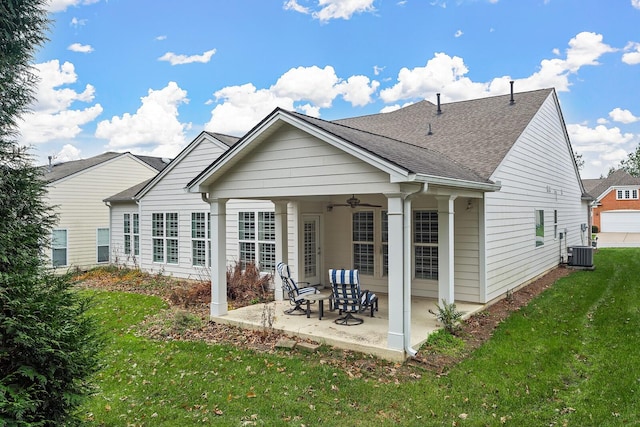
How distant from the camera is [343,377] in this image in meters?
5.82

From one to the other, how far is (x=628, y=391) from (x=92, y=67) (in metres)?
18.2

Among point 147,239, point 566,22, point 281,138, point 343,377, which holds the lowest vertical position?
point 343,377

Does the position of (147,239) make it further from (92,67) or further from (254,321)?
(254,321)

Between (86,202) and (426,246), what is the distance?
15.5 m

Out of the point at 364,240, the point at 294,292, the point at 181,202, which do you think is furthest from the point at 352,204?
the point at 181,202

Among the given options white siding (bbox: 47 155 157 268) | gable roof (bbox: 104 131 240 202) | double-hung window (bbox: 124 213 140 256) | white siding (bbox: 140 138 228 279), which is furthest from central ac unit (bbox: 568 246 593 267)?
white siding (bbox: 47 155 157 268)

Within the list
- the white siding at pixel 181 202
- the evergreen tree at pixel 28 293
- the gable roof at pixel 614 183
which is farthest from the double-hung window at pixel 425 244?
the gable roof at pixel 614 183

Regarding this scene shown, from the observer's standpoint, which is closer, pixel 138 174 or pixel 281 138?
pixel 281 138

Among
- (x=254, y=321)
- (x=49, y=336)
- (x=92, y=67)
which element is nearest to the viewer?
(x=49, y=336)

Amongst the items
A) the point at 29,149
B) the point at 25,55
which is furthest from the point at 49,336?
the point at 25,55

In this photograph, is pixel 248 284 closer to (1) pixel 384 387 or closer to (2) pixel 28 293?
(1) pixel 384 387

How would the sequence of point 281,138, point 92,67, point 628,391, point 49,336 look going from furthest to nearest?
point 92,67 → point 281,138 → point 628,391 → point 49,336

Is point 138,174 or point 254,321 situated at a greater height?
point 138,174

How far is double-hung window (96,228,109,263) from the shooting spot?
18531 millimetres
